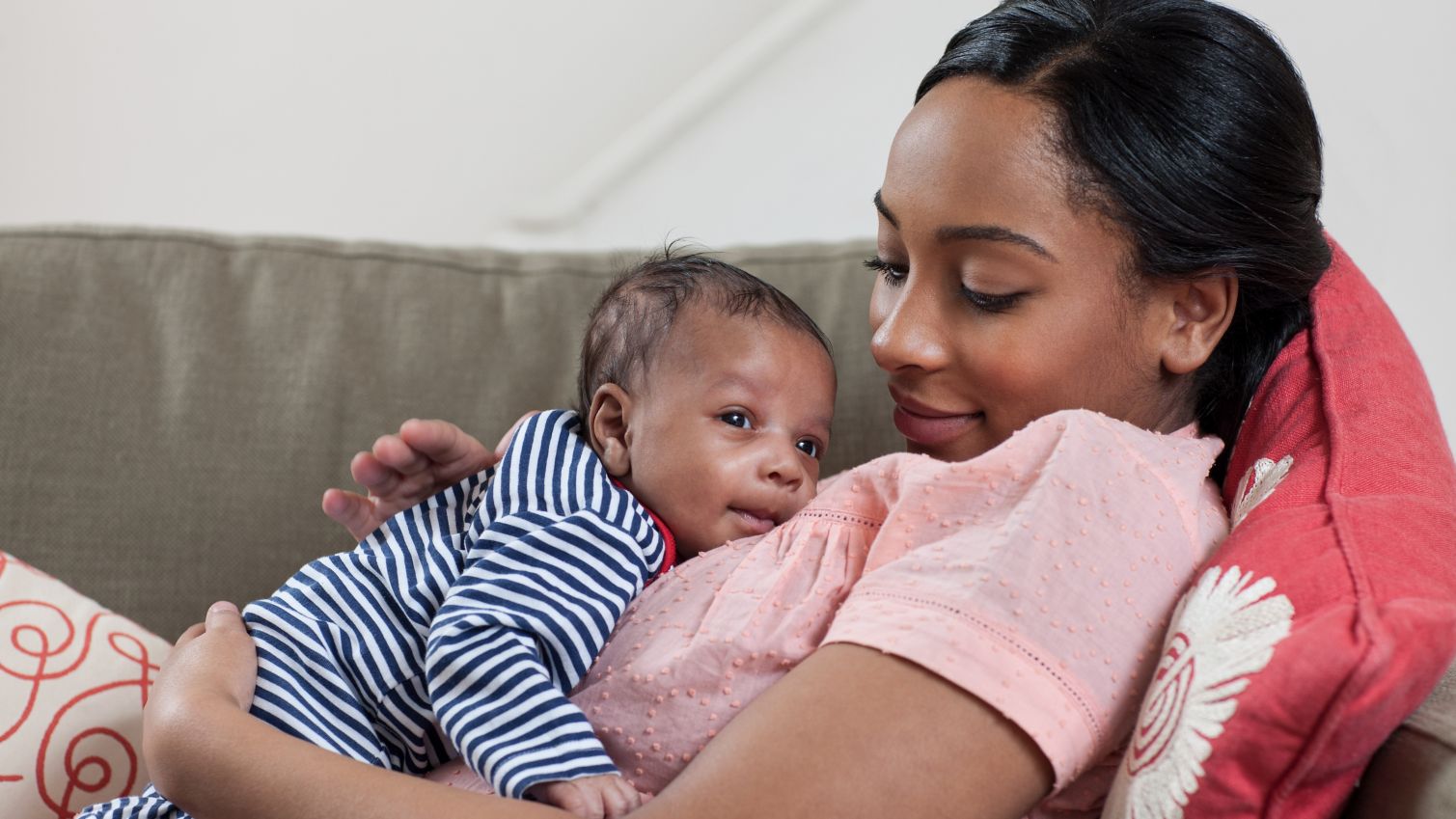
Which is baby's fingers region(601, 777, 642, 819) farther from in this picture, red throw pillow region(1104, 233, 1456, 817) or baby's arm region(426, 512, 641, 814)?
red throw pillow region(1104, 233, 1456, 817)

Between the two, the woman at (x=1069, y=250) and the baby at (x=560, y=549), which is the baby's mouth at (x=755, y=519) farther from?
the woman at (x=1069, y=250)

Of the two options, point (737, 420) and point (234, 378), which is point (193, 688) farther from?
point (234, 378)

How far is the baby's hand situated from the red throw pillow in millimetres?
368

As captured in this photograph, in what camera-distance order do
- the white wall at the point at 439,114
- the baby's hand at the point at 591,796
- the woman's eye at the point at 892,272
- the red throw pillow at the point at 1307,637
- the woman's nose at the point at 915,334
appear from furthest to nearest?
the white wall at the point at 439,114 < the woman's eye at the point at 892,272 < the woman's nose at the point at 915,334 < the baby's hand at the point at 591,796 < the red throw pillow at the point at 1307,637

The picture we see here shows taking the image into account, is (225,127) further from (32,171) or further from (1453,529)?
(1453,529)

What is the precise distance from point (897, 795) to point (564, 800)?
253 millimetres

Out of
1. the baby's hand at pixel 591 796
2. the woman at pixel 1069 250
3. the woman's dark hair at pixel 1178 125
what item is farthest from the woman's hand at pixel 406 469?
the woman's dark hair at pixel 1178 125

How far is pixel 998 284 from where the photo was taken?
1.12 m

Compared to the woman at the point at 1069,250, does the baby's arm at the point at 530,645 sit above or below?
below

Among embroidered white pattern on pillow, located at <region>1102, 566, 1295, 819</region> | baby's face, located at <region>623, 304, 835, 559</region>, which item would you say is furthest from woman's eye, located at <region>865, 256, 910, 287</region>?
embroidered white pattern on pillow, located at <region>1102, 566, 1295, 819</region>

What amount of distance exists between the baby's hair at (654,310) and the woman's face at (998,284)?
14cm

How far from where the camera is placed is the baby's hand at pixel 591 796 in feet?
3.03

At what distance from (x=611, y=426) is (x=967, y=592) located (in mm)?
491

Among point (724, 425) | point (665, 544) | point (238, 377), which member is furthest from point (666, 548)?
point (238, 377)
